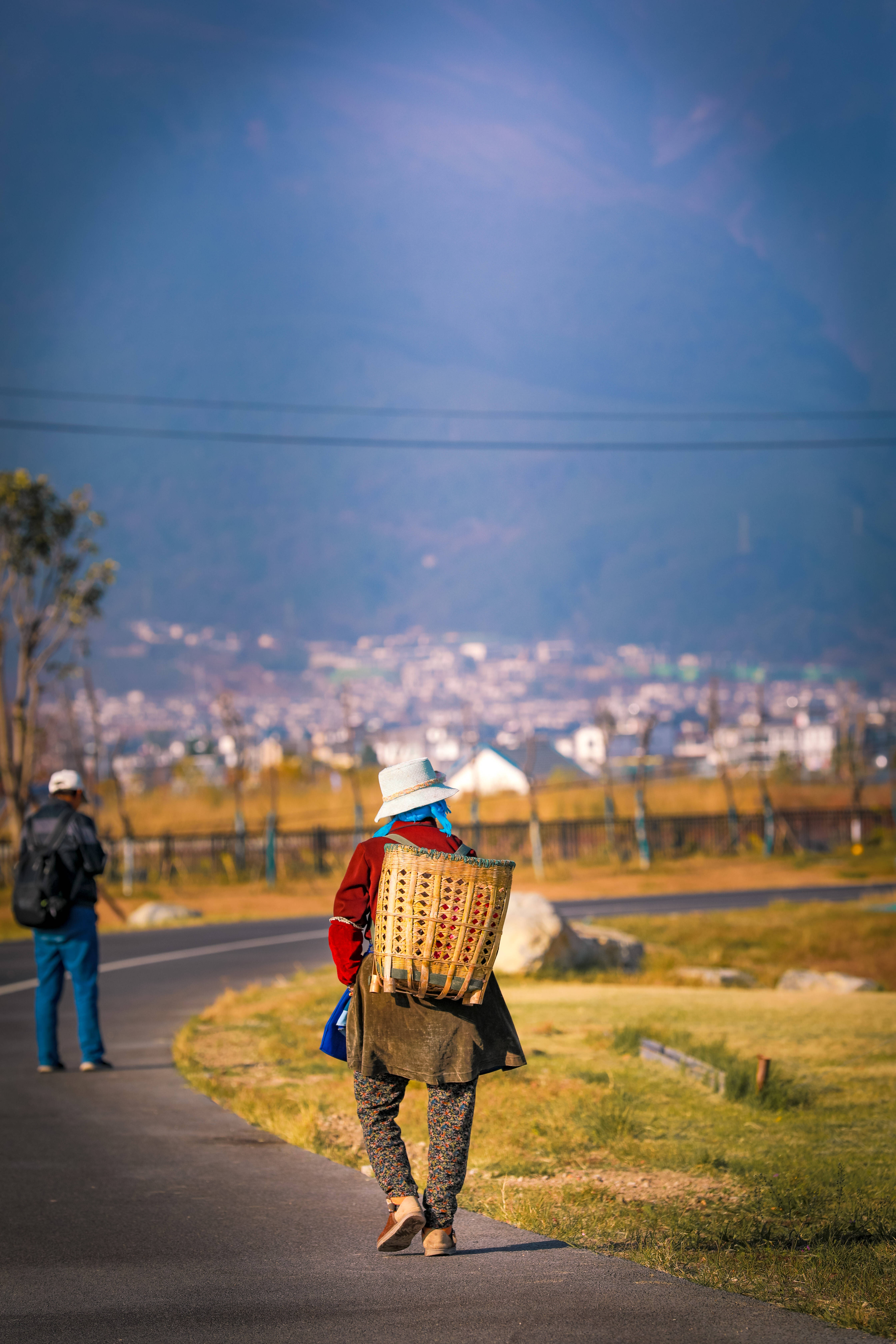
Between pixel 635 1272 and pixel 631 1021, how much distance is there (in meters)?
7.45

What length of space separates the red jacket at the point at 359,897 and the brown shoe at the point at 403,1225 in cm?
87

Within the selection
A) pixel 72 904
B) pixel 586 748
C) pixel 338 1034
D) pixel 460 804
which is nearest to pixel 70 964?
pixel 72 904

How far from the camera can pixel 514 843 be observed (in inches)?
1626

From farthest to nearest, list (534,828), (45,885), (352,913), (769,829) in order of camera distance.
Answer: (769,829), (534,828), (45,885), (352,913)

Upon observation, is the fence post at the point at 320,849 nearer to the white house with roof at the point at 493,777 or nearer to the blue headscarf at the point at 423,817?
the white house with roof at the point at 493,777

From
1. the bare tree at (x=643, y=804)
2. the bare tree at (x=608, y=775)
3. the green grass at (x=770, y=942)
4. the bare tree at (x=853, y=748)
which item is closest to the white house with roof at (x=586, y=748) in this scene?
the bare tree at (x=608, y=775)

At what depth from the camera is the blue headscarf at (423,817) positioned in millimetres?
5676

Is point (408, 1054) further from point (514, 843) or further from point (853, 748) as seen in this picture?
point (853, 748)

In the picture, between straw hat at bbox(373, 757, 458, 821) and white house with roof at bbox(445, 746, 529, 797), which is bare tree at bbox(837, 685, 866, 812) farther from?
straw hat at bbox(373, 757, 458, 821)

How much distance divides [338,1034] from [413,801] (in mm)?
1019

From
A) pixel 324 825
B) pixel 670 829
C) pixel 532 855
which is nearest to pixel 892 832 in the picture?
pixel 670 829

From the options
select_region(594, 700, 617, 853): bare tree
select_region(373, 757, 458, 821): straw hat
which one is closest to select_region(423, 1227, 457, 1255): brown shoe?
select_region(373, 757, 458, 821): straw hat

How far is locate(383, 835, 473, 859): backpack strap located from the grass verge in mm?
1705

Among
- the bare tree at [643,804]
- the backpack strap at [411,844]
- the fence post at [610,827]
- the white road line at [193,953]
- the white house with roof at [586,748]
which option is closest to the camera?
the backpack strap at [411,844]
